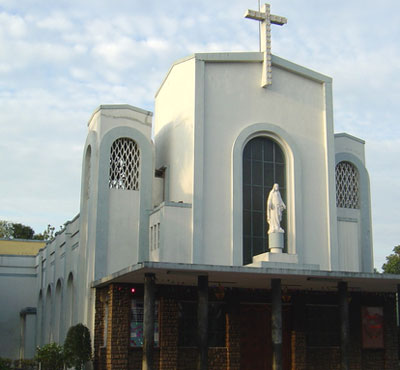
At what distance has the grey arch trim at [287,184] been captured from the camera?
22.5 meters

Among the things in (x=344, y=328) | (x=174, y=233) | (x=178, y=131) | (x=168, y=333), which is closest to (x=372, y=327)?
(x=344, y=328)

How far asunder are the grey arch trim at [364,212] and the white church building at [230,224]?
0.06m

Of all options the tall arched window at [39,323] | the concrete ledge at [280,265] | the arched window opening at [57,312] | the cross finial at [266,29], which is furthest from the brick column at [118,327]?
the tall arched window at [39,323]

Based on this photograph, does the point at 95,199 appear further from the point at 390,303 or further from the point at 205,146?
the point at 390,303

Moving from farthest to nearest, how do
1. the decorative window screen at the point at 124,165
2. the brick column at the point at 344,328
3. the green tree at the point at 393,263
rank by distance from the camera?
the green tree at the point at 393,263, the decorative window screen at the point at 124,165, the brick column at the point at 344,328

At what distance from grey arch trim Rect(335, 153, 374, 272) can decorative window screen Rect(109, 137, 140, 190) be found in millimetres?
8165

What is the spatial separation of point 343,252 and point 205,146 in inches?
259

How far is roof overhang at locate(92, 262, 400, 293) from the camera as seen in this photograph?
18.0m

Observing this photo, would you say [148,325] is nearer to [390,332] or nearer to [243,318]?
[243,318]

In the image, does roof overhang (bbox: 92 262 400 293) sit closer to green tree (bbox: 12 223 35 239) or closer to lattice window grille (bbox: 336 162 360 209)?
lattice window grille (bbox: 336 162 360 209)

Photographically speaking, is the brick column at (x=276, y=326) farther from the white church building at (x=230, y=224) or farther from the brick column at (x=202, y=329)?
the brick column at (x=202, y=329)

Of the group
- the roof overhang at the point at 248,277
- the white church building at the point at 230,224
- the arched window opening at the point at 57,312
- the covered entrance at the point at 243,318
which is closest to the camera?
the roof overhang at the point at 248,277

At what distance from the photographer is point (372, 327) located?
79.1 ft

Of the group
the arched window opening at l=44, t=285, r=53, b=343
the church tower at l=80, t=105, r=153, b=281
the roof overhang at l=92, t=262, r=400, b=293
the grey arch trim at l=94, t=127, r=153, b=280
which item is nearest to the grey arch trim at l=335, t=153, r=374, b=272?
the roof overhang at l=92, t=262, r=400, b=293
